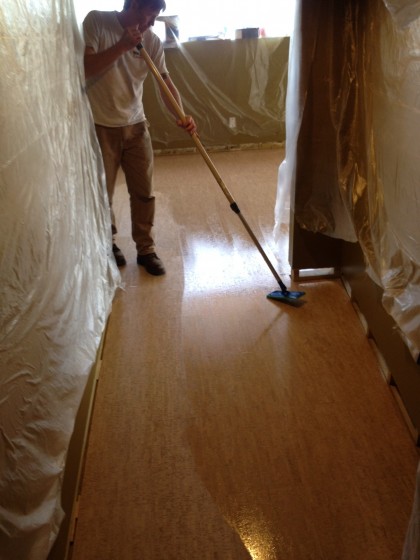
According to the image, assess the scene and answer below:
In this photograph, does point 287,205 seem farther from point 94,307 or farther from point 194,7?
point 194,7

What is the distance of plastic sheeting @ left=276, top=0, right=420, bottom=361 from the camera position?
1.37 meters

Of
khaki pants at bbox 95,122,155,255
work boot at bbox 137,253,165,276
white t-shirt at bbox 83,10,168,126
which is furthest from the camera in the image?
work boot at bbox 137,253,165,276

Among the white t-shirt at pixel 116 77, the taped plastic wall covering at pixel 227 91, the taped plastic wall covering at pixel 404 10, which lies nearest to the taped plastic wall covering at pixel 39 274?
the white t-shirt at pixel 116 77

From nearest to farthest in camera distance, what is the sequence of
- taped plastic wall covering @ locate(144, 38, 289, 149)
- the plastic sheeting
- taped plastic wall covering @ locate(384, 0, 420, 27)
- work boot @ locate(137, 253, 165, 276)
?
Result: taped plastic wall covering @ locate(384, 0, 420, 27) → the plastic sheeting → work boot @ locate(137, 253, 165, 276) → taped plastic wall covering @ locate(144, 38, 289, 149)

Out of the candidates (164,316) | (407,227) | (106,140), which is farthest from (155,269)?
(407,227)

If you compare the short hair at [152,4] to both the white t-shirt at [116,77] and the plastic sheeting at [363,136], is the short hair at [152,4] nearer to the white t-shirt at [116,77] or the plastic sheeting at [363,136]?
the white t-shirt at [116,77]

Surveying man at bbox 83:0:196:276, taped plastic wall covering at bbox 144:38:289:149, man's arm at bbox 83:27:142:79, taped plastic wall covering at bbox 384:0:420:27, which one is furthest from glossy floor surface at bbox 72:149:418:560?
taped plastic wall covering at bbox 144:38:289:149

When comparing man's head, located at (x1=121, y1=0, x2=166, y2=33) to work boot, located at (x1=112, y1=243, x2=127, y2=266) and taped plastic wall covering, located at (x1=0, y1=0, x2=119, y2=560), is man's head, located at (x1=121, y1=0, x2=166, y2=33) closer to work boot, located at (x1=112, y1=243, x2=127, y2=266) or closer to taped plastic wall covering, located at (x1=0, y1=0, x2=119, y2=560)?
taped plastic wall covering, located at (x1=0, y1=0, x2=119, y2=560)

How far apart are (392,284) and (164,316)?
1.01 metres

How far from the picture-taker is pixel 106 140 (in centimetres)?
217

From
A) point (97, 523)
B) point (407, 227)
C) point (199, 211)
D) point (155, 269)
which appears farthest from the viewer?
point (199, 211)

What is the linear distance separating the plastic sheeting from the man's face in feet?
1.91

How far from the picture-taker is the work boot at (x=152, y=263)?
2.45m

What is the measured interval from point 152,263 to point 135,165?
19.8 inches
